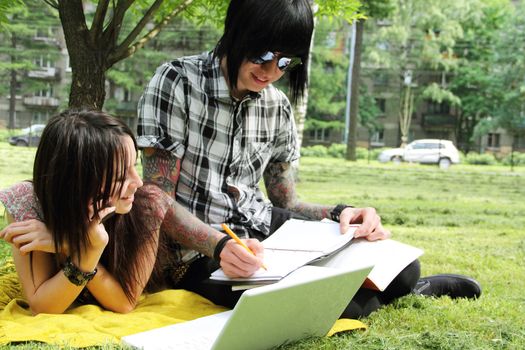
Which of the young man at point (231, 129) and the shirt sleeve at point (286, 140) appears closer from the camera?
the young man at point (231, 129)

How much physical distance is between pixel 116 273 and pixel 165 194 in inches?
10.5

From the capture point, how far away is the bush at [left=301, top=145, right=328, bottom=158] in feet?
61.4

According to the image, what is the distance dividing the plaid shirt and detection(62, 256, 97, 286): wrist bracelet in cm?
46

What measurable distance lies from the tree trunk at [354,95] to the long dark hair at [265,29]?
1298cm

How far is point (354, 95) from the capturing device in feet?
51.4

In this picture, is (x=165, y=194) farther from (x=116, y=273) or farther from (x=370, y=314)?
(x=370, y=314)

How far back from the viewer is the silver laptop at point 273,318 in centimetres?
150

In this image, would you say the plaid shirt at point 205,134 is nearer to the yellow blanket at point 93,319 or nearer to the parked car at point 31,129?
the yellow blanket at point 93,319

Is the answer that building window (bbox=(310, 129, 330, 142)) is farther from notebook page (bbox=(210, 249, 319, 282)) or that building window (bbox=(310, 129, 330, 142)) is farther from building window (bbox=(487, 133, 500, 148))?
notebook page (bbox=(210, 249, 319, 282))

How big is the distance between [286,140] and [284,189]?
0.18 meters

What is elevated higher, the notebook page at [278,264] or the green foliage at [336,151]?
the notebook page at [278,264]

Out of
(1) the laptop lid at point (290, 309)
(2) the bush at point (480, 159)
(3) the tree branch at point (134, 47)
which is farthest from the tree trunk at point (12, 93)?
(1) the laptop lid at point (290, 309)

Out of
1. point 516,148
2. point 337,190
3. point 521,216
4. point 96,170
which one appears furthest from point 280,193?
point 516,148

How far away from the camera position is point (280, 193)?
252 centimetres
